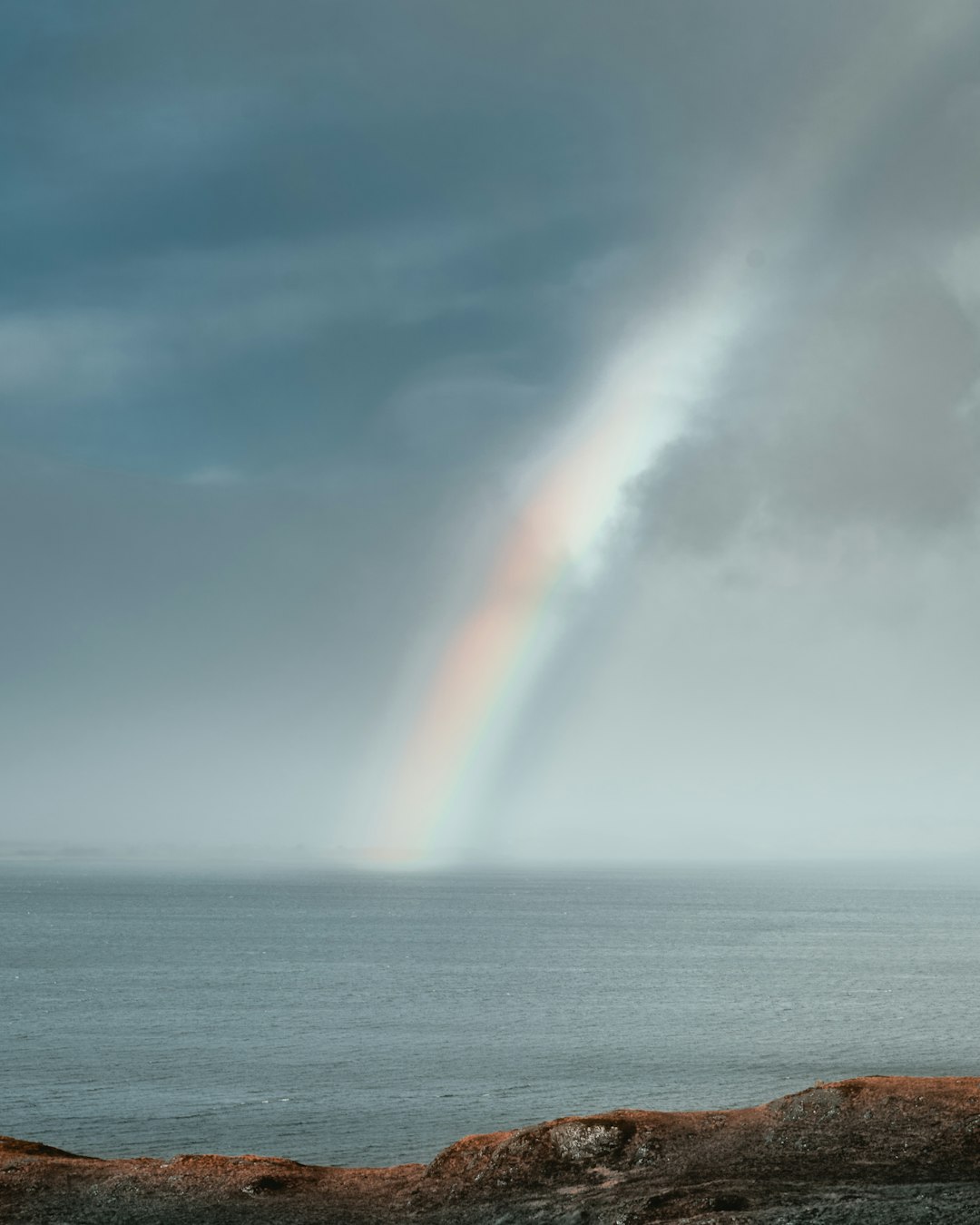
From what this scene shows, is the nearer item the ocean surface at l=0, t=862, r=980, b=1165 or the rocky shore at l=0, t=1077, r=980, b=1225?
the rocky shore at l=0, t=1077, r=980, b=1225

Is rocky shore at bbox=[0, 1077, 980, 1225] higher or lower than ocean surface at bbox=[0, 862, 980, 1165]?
higher

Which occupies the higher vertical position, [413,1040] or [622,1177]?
[622,1177]

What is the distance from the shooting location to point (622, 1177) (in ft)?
85.5

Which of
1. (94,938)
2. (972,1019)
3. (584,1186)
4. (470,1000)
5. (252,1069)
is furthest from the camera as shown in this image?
(94,938)

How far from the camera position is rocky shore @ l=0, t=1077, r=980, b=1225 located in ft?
76.9

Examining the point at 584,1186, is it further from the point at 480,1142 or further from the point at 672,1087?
the point at 672,1087

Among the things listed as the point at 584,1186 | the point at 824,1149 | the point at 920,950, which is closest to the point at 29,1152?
the point at 584,1186

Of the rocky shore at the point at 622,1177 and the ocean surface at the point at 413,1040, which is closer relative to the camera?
the rocky shore at the point at 622,1177

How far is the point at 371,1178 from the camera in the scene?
91.6 feet

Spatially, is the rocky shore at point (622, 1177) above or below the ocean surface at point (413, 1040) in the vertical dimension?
above

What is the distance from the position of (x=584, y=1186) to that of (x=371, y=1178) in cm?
541

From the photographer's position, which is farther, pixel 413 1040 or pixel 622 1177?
Answer: pixel 413 1040

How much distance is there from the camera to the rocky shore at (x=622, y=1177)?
76.9 ft

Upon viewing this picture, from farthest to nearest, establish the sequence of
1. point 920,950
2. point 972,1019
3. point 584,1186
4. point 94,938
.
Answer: point 94,938 < point 920,950 < point 972,1019 < point 584,1186
